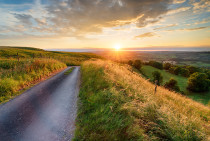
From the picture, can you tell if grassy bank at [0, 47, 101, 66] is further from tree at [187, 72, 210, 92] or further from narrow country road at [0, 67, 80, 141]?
tree at [187, 72, 210, 92]

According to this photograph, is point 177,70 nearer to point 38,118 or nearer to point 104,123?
point 104,123

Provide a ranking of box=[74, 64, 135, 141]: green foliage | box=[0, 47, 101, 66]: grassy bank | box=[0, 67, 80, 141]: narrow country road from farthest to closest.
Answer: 1. box=[0, 47, 101, 66]: grassy bank
2. box=[0, 67, 80, 141]: narrow country road
3. box=[74, 64, 135, 141]: green foliage

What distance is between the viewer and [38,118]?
173 inches

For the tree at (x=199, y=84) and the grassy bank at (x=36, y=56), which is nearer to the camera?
the grassy bank at (x=36, y=56)

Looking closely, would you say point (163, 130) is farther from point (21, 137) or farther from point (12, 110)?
point (12, 110)

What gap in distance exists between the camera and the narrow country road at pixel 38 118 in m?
3.52

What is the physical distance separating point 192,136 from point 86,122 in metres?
3.53

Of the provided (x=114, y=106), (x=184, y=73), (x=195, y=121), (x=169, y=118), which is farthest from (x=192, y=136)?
(x=184, y=73)

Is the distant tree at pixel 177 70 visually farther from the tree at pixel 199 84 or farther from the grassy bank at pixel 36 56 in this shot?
the grassy bank at pixel 36 56

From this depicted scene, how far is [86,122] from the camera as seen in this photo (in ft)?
12.9

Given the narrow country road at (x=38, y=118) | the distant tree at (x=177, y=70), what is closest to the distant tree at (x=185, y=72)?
the distant tree at (x=177, y=70)

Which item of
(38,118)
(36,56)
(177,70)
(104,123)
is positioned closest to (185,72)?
(177,70)

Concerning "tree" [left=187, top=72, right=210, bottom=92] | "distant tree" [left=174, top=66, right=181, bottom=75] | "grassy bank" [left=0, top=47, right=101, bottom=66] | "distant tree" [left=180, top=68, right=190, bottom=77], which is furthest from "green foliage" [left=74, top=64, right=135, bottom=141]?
"distant tree" [left=174, top=66, right=181, bottom=75]

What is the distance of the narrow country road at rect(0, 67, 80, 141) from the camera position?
352 cm
